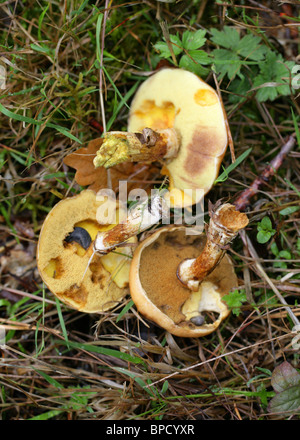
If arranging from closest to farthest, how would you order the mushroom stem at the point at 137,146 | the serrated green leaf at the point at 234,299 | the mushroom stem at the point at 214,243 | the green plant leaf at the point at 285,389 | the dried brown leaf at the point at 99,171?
1. the mushroom stem at the point at 214,243
2. the mushroom stem at the point at 137,146
3. the green plant leaf at the point at 285,389
4. the serrated green leaf at the point at 234,299
5. the dried brown leaf at the point at 99,171

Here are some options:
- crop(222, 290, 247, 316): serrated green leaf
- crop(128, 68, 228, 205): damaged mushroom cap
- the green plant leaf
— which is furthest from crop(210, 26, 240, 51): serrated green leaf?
the green plant leaf

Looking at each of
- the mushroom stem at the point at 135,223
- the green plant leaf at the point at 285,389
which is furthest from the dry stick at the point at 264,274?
the mushroom stem at the point at 135,223

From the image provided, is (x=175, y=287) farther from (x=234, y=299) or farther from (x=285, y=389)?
(x=285, y=389)

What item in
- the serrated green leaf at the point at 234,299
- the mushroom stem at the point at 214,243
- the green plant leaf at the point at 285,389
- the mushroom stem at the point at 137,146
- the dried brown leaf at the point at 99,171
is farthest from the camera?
the dried brown leaf at the point at 99,171

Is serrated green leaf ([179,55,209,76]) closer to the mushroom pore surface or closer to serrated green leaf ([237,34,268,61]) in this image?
serrated green leaf ([237,34,268,61])

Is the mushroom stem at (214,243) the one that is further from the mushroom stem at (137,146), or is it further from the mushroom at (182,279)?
the mushroom stem at (137,146)
